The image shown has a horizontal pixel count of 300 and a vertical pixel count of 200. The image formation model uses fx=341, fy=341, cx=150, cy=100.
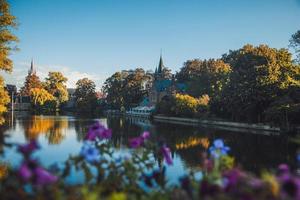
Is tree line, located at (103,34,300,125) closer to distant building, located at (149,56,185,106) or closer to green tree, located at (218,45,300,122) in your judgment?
green tree, located at (218,45,300,122)

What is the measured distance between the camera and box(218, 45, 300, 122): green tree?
3397 centimetres

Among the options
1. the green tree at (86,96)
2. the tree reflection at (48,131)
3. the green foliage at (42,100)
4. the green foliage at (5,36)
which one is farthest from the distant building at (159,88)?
the green foliage at (5,36)

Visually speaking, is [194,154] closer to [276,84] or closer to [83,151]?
[83,151]

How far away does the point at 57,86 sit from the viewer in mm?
102812

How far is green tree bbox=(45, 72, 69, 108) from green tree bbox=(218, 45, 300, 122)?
72091 mm

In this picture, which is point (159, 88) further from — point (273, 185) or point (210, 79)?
point (273, 185)

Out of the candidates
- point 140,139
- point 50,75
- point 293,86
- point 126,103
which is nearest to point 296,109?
point 293,86

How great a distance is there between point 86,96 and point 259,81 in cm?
6215

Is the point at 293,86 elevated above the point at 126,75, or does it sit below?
below

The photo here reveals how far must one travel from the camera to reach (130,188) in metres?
4.88

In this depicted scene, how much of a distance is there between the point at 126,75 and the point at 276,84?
58.6m

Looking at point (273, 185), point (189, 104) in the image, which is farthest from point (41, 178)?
point (189, 104)

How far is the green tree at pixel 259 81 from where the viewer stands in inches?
1337

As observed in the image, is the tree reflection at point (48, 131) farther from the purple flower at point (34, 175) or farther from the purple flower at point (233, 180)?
the purple flower at point (233, 180)
